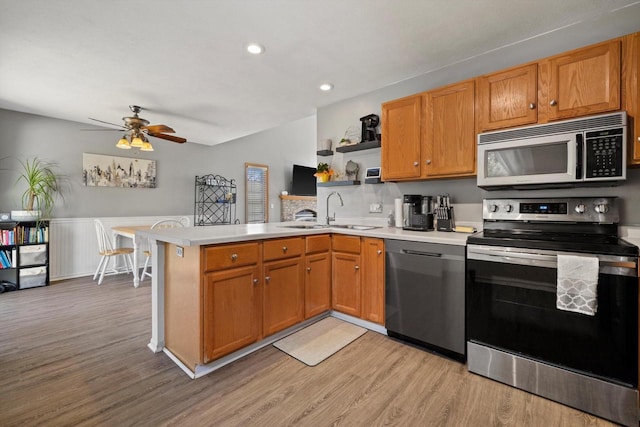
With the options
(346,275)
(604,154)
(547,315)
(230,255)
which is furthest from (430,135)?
(230,255)

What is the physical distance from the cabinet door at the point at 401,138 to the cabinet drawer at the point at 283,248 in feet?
3.61

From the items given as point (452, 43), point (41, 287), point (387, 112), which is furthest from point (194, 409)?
point (41, 287)

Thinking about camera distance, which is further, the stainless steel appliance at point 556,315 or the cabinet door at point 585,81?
the cabinet door at point 585,81

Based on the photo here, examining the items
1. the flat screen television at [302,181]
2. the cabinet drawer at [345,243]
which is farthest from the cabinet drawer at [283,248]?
the flat screen television at [302,181]

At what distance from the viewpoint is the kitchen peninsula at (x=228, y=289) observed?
182 cm

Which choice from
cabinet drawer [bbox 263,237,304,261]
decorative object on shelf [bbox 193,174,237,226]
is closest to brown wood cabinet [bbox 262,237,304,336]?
cabinet drawer [bbox 263,237,304,261]

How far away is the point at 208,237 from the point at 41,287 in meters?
3.87

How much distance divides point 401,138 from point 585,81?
1270 millimetres

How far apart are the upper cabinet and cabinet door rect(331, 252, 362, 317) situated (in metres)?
0.90

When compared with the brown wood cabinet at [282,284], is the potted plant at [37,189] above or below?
above

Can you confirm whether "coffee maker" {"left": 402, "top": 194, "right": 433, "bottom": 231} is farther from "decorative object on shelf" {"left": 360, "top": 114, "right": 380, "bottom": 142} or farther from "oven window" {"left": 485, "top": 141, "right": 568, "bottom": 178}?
"decorative object on shelf" {"left": 360, "top": 114, "right": 380, "bottom": 142}

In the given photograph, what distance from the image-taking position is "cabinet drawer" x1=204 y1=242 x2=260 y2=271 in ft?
5.95

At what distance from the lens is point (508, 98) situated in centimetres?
208

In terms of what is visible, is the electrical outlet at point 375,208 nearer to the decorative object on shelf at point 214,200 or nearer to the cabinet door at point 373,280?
the cabinet door at point 373,280
